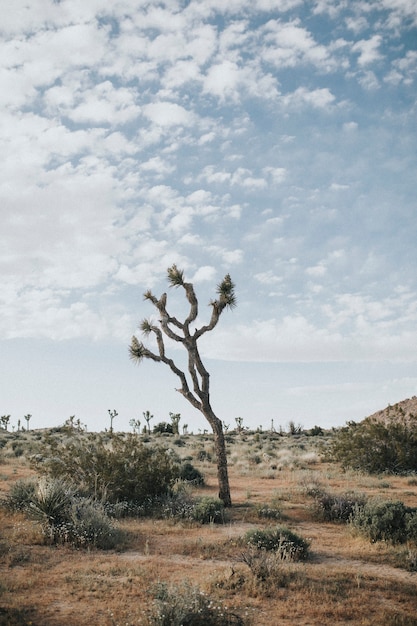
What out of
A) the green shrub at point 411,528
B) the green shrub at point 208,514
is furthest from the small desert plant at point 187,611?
the green shrub at point 208,514

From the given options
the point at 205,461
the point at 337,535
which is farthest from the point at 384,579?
the point at 205,461

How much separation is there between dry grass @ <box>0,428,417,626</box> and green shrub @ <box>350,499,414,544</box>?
356 millimetres

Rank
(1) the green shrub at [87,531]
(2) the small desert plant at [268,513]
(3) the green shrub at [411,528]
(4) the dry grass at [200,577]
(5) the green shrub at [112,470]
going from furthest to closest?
(5) the green shrub at [112,470], (2) the small desert plant at [268,513], (3) the green shrub at [411,528], (1) the green shrub at [87,531], (4) the dry grass at [200,577]

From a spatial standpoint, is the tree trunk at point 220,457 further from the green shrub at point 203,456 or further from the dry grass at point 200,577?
the green shrub at point 203,456

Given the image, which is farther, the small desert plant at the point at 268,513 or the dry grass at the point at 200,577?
the small desert plant at the point at 268,513

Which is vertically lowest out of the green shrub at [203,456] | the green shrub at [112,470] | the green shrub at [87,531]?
the green shrub at [87,531]

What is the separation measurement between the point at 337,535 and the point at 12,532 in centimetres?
759

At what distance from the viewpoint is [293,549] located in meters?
9.25

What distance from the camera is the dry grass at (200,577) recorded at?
6668 millimetres

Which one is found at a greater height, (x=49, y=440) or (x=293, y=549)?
(x=49, y=440)

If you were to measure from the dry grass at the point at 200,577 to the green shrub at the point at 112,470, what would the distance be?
194 cm

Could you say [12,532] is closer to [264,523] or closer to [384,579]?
[264,523]

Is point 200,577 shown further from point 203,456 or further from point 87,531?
point 203,456

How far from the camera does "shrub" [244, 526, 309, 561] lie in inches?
364
